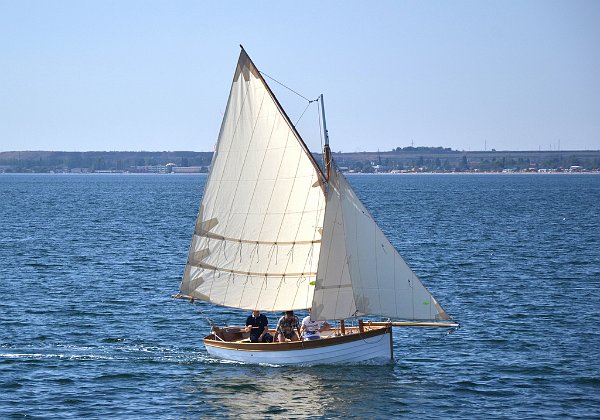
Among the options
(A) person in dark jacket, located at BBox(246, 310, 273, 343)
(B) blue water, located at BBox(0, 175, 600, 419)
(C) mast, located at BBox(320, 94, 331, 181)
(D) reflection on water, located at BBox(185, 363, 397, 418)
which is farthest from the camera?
(A) person in dark jacket, located at BBox(246, 310, 273, 343)

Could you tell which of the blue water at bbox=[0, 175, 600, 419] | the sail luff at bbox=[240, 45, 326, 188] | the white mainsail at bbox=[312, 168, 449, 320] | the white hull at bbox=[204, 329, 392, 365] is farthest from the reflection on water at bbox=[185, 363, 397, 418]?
the sail luff at bbox=[240, 45, 326, 188]

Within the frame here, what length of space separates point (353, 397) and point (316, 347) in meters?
3.70

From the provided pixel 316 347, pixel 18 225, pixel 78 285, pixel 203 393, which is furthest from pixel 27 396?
pixel 18 225

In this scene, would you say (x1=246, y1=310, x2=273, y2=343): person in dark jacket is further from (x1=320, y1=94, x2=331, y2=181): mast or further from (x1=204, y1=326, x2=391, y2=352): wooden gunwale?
(x1=320, y1=94, x2=331, y2=181): mast

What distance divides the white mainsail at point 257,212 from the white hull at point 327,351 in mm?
2068

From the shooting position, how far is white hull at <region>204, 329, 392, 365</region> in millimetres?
40188

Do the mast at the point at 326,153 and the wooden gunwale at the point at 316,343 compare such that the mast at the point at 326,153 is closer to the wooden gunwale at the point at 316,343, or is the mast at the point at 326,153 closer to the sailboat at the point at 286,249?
the sailboat at the point at 286,249

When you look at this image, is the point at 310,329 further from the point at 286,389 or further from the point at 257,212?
the point at 257,212

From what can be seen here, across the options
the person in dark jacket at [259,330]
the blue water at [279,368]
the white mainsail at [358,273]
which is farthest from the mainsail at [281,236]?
the blue water at [279,368]

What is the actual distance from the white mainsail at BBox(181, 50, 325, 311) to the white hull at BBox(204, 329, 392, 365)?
81.4 inches

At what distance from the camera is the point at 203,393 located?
38031 mm

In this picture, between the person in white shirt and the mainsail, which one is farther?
the person in white shirt

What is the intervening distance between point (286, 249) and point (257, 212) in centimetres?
194

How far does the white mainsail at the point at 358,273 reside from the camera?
1591 inches
